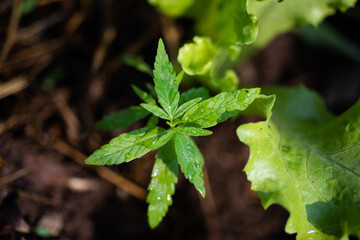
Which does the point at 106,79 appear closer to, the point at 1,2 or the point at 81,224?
the point at 1,2

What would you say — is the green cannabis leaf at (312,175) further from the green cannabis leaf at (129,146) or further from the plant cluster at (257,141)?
the green cannabis leaf at (129,146)

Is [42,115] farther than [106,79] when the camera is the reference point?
No

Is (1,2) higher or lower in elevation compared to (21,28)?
higher

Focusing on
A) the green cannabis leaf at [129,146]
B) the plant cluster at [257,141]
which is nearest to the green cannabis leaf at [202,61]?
the plant cluster at [257,141]

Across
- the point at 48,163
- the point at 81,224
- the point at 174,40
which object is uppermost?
the point at 174,40

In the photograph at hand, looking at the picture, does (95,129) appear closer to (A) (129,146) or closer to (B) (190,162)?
(A) (129,146)

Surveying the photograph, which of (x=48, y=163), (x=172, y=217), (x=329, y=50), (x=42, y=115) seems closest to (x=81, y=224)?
(x=48, y=163)

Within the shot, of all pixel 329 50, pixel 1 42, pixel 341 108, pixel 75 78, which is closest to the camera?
pixel 1 42
